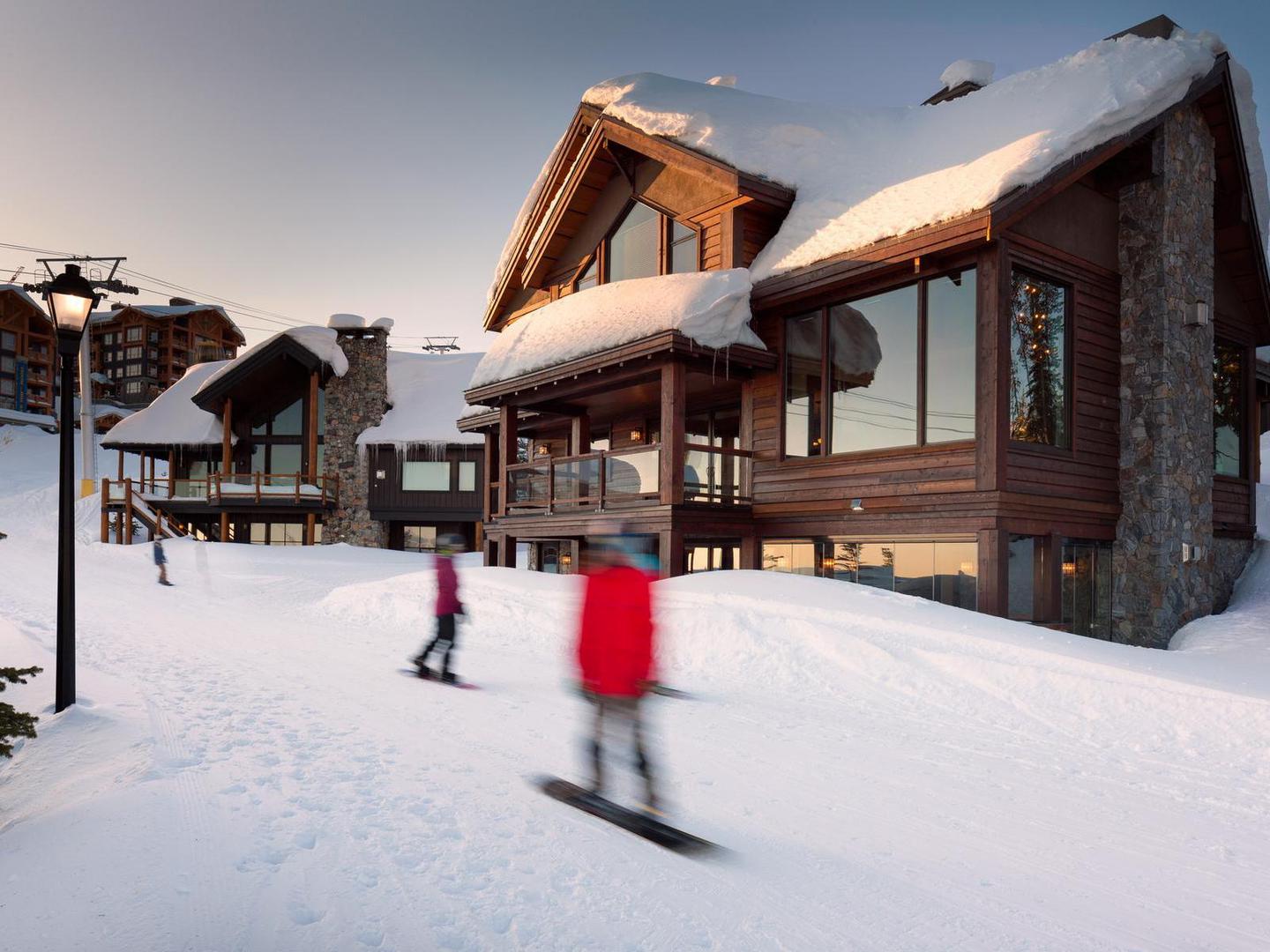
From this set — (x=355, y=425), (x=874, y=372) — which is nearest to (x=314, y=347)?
(x=355, y=425)

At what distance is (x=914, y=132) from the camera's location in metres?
14.1

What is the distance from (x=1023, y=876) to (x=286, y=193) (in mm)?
21038

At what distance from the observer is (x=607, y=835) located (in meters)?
4.36

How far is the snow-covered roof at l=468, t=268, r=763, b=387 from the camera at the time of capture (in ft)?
42.5

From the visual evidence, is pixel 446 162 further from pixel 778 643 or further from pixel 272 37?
pixel 778 643

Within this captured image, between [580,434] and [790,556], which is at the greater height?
[580,434]

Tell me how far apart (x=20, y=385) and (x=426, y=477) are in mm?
45020

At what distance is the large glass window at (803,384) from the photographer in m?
13.0

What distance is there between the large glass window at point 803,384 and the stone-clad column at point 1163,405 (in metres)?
4.39

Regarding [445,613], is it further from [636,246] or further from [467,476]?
[467,476]

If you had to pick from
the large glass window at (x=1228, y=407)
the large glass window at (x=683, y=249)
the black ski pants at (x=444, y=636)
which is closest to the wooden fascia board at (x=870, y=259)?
the large glass window at (x=683, y=249)

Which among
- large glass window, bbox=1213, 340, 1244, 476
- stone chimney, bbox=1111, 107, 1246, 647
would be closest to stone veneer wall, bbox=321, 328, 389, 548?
stone chimney, bbox=1111, 107, 1246, 647

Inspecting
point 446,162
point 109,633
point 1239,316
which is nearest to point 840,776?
point 109,633

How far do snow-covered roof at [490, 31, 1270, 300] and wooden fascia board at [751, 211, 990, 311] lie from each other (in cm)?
15
